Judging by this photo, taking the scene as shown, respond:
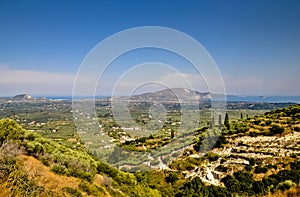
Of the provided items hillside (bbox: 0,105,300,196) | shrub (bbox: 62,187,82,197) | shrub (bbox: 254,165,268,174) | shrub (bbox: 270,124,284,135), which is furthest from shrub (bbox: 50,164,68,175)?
shrub (bbox: 270,124,284,135)

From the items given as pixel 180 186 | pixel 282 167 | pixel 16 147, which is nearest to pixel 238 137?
pixel 282 167

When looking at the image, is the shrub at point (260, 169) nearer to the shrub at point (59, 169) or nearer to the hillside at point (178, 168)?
the hillside at point (178, 168)

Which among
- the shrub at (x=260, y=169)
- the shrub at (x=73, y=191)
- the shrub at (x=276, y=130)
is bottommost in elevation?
the shrub at (x=260, y=169)

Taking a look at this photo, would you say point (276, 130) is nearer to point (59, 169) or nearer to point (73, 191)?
point (59, 169)

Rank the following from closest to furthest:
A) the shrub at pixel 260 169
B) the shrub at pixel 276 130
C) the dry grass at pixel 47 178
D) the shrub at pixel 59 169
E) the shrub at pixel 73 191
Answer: the dry grass at pixel 47 178
the shrub at pixel 73 191
the shrub at pixel 59 169
the shrub at pixel 260 169
the shrub at pixel 276 130

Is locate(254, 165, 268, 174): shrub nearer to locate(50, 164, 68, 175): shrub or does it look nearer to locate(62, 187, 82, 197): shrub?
locate(50, 164, 68, 175): shrub

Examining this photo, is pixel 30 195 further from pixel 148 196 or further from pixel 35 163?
pixel 148 196

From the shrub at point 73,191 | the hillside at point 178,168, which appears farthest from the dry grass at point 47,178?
the shrub at point 73,191

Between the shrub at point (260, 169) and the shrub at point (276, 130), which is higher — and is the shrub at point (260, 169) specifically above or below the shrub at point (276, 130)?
below

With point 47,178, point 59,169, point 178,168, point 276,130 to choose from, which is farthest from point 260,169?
point 47,178
